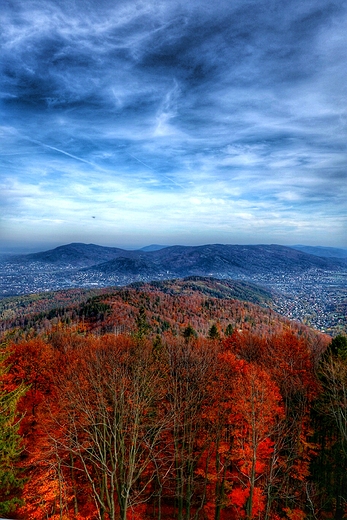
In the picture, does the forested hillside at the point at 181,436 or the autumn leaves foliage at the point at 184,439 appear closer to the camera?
the forested hillside at the point at 181,436

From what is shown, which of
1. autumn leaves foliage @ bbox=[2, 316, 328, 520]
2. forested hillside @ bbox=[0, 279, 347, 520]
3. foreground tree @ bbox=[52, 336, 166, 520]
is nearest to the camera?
foreground tree @ bbox=[52, 336, 166, 520]

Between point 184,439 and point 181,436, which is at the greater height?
point 184,439

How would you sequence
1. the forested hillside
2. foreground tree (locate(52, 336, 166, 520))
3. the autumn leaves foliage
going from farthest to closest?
the autumn leaves foliage < the forested hillside < foreground tree (locate(52, 336, 166, 520))

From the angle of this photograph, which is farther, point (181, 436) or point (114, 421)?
point (181, 436)

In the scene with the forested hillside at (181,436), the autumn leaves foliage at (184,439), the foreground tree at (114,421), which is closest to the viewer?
the foreground tree at (114,421)

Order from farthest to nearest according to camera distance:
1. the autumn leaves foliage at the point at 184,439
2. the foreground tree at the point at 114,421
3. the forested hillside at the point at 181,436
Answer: the autumn leaves foliage at the point at 184,439
the forested hillside at the point at 181,436
the foreground tree at the point at 114,421

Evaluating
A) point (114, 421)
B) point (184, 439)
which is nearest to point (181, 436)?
point (184, 439)

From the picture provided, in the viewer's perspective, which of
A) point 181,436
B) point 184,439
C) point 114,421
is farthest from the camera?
point 181,436

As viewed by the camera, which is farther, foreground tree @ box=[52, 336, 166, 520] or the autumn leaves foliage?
the autumn leaves foliage

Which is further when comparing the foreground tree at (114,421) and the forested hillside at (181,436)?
the forested hillside at (181,436)

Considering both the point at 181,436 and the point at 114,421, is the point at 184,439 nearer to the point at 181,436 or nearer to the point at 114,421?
the point at 181,436

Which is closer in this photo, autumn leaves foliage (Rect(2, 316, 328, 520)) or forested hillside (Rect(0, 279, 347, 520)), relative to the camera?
forested hillside (Rect(0, 279, 347, 520))
